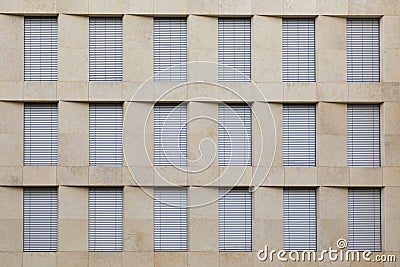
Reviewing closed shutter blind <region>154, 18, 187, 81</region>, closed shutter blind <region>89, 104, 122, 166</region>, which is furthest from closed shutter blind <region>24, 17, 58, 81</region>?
closed shutter blind <region>154, 18, 187, 81</region>

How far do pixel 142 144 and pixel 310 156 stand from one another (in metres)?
3.45

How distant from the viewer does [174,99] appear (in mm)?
16250

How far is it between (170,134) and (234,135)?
1308mm

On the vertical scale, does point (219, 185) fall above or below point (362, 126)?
below

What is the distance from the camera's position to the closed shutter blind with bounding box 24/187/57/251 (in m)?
16.2

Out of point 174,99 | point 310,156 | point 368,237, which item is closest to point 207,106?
point 174,99

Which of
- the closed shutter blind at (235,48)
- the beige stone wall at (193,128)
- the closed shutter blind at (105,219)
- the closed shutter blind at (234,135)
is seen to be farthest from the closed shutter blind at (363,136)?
the closed shutter blind at (105,219)

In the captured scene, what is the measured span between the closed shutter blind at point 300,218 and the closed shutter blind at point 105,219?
11.2 ft

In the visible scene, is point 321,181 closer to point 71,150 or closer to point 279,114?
point 279,114

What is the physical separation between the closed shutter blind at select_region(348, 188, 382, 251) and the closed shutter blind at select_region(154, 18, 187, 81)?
14.2 ft

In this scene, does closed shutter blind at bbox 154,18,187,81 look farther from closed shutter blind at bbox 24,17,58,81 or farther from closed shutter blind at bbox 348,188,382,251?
closed shutter blind at bbox 348,188,382,251

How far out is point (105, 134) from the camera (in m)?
16.4

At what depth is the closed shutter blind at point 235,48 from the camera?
1638 cm

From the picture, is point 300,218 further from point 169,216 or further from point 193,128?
point 193,128
